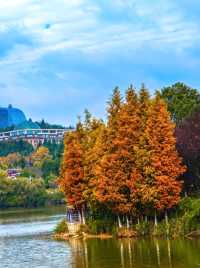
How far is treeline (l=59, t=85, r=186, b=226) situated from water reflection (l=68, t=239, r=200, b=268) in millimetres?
3767

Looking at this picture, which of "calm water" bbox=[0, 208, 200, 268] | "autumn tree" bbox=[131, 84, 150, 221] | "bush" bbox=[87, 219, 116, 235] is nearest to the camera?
"calm water" bbox=[0, 208, 200, 268]

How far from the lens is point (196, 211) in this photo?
58.8m

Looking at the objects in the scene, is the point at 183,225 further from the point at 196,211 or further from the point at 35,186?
the point at 35,186

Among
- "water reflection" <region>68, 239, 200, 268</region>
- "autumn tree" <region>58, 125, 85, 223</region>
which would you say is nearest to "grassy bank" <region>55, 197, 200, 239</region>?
"water reflection" <region>68, 239, 200, 268</region>

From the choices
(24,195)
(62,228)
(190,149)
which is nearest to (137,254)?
(190,149)

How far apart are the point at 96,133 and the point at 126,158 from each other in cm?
1248

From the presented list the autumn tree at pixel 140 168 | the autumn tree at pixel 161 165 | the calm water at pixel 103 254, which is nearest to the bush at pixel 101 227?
the calm water at pixel 103 254

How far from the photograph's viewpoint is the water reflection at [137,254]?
149ft

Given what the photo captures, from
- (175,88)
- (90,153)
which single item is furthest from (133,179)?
(175,88)

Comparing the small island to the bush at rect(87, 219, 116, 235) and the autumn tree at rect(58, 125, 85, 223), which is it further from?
the autumn tree at rect(58, 125, 85, 223)

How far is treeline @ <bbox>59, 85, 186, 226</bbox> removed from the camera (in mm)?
62188

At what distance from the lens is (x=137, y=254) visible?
167 ft

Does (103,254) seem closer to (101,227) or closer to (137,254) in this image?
(137,254)

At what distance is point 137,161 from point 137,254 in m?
13.7
